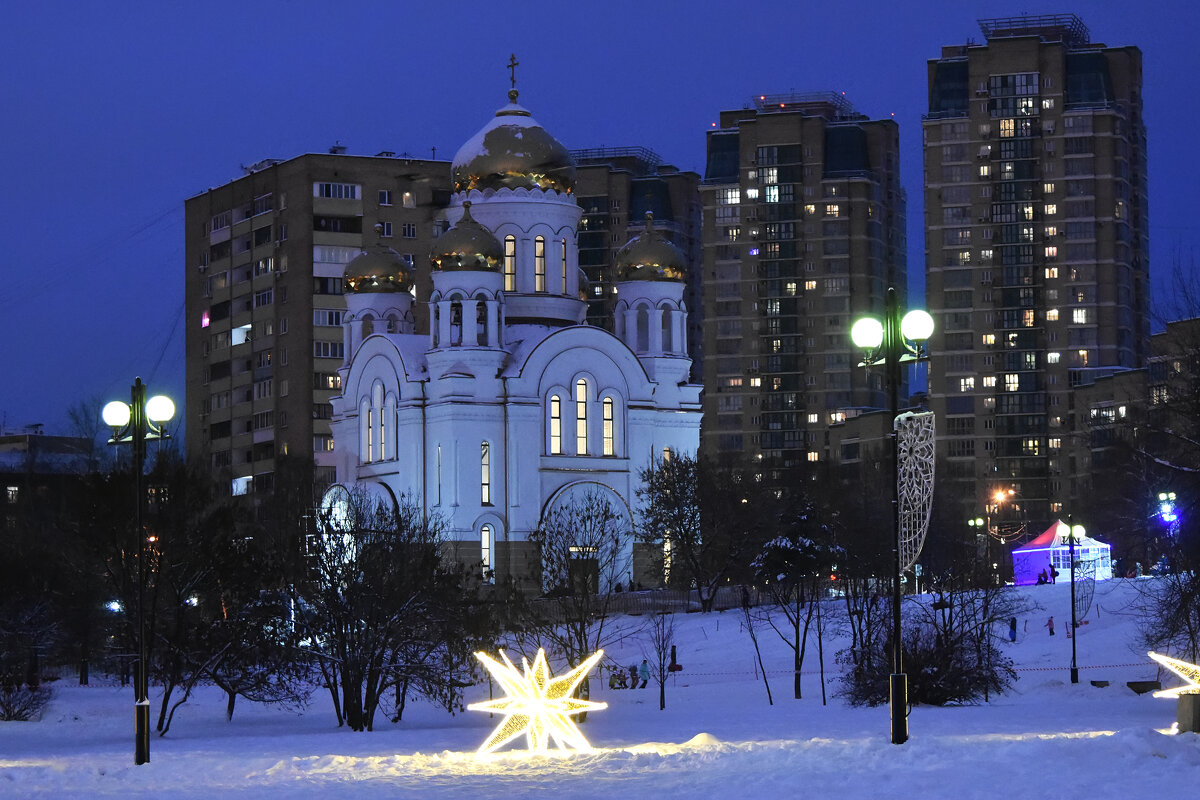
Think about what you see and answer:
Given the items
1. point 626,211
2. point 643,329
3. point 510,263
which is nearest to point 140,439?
point 510,263

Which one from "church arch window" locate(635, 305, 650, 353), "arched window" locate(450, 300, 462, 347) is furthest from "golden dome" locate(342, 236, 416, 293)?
"church arch window" locate(635, 305, 650, 353)

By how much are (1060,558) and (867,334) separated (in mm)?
42074

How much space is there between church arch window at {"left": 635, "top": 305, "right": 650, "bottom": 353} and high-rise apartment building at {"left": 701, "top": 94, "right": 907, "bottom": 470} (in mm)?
50063

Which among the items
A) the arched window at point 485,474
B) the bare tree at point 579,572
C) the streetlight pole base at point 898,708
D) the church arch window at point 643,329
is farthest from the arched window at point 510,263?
the streetlight pole base at point 898,708

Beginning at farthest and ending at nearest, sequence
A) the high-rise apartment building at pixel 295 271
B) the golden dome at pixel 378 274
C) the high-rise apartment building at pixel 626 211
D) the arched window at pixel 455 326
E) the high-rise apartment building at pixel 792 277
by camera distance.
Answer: the high-rise apartment building at pixel 626 211 → the high-rise apartment building at pixel 792 277 → the high-rise apartment building at pixel 295 271 → the golden dome at pixel 378 274 → the arched window at pixel 455 326

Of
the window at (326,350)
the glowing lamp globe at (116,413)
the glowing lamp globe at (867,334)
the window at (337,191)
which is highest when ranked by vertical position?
the window at (337,191)

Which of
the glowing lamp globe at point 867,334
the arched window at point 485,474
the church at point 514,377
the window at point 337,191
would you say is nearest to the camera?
the glowing lamp globe at point 867,334

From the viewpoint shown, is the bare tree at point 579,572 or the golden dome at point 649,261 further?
the golden dome at point 649,261

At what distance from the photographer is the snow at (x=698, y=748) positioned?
19.2 metres

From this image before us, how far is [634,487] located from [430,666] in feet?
82.4

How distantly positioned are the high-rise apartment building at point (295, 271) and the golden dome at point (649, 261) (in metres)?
37.8

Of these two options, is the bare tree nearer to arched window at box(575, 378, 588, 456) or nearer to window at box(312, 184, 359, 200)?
arched window at box(575, 378, 588, 456)

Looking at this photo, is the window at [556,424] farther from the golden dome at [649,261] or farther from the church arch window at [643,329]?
the golden dome at [649,261]

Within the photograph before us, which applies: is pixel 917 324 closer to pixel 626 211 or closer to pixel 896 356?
pixel 896 356
